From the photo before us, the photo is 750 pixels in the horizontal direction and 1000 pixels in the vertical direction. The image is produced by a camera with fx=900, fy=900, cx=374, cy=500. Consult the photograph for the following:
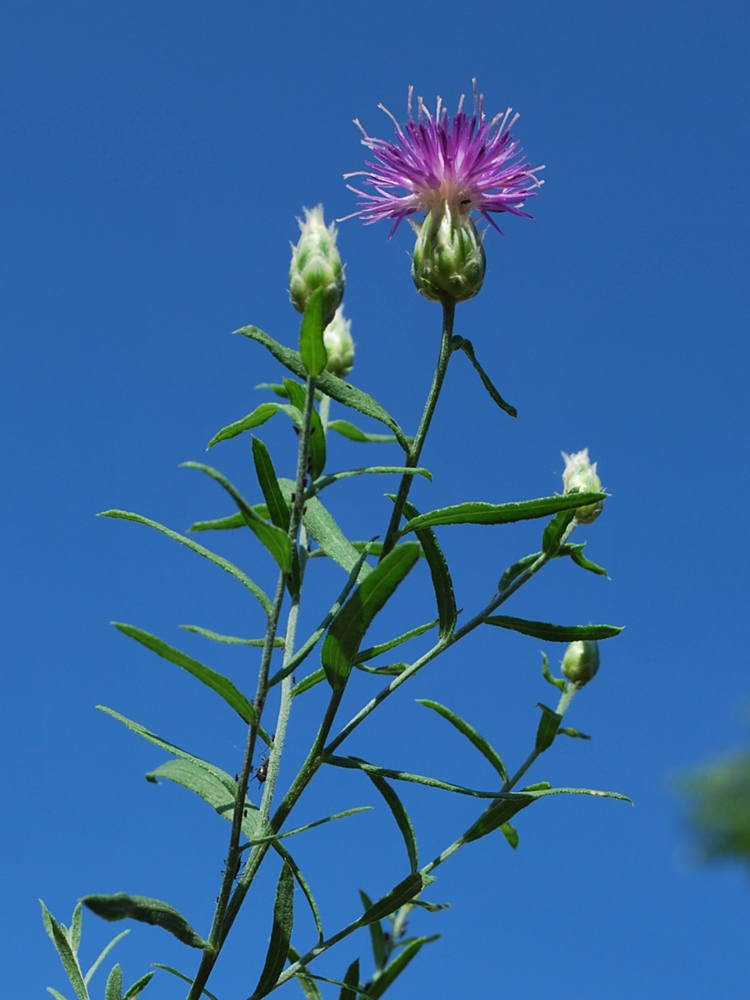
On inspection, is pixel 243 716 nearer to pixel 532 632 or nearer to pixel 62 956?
pixel 532 632

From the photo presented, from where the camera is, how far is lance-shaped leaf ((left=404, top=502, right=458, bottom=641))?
3.38 ft

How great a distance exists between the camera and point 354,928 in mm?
1014

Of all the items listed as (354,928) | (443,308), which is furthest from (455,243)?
(354,928)

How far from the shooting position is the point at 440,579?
1046 mm

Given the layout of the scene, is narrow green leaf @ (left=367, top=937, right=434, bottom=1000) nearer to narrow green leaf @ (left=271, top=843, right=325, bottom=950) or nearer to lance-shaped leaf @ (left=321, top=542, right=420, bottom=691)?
narrow green leaf @ (left=271, top=843, right=325, bottom=950)

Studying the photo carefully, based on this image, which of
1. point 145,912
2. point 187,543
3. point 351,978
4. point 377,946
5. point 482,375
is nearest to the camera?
point 145,912

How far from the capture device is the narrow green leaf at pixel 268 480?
998 millimetres

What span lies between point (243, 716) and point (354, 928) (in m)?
0.33

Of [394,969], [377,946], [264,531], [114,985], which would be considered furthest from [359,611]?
[377,946]

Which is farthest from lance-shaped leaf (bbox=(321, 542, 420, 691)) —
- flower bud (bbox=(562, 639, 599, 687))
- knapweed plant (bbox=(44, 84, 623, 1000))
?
flower bud (bbox=(562, 639, 599, 687))

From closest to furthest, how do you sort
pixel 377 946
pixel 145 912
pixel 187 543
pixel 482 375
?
pixel 145 912 < pixel 187 543 < pixel 482 375 < pixel 377 946

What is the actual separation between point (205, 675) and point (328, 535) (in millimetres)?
314

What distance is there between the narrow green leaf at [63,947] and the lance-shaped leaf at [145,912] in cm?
34

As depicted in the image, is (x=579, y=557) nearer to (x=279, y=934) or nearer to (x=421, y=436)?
(x=421, y=436)
